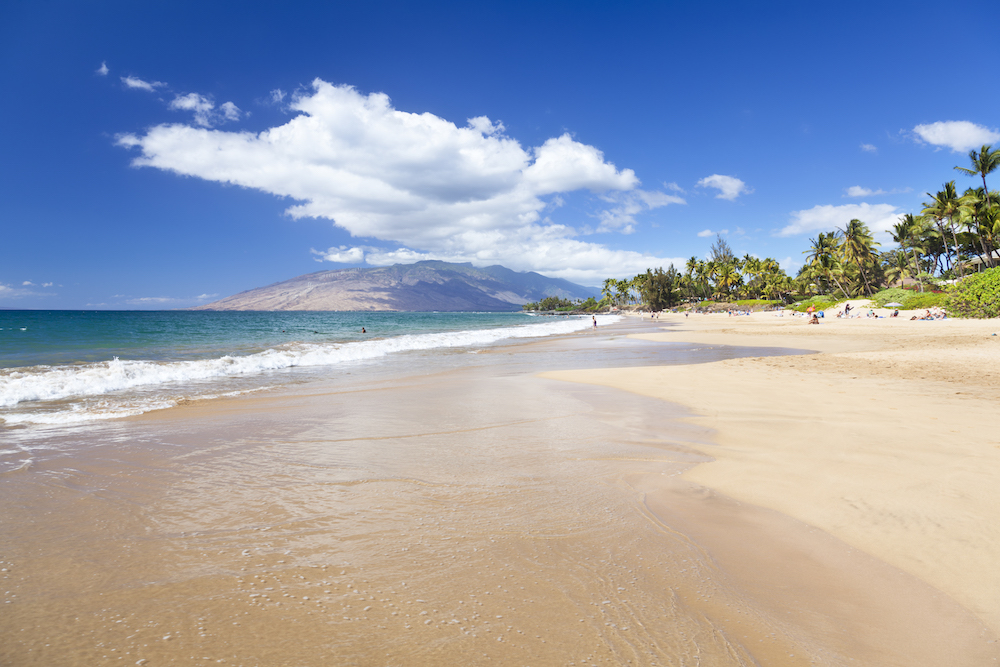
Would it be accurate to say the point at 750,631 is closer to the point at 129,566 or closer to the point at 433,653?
the point at 433,653

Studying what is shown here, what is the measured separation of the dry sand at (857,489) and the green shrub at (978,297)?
3454cm

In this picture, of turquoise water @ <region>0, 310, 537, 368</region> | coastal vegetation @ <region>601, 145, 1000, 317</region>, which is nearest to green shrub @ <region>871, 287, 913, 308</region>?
coastal vegetation @ <region>601, 145, 1000, 317</region>

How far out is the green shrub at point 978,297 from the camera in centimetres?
3262

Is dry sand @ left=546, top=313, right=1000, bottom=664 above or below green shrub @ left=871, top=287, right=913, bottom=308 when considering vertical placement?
below

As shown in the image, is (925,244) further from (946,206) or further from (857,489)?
(857,489)

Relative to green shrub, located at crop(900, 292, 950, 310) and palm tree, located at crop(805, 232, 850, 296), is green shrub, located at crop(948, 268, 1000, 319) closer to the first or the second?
green shrub, located at crop(900, 292, 950, 310)

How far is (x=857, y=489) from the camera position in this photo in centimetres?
445

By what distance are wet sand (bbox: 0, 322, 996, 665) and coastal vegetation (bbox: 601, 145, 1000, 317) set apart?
44866mm

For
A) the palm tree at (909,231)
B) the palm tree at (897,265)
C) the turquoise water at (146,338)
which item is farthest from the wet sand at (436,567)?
the palm tree at (897,265)

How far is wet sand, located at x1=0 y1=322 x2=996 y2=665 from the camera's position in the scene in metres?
2.32

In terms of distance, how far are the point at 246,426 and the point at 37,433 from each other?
3.01 meters

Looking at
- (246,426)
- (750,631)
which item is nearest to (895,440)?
(750,631)

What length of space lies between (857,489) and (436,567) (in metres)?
4.29

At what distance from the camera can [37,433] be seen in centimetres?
678
